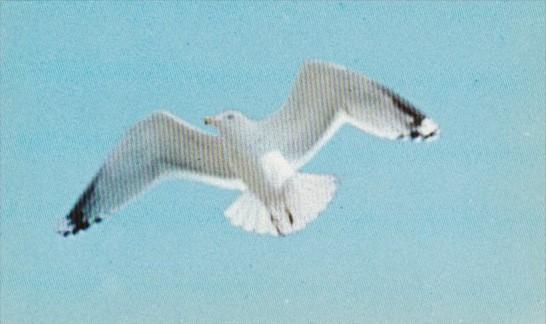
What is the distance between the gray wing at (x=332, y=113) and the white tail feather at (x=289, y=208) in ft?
0.60

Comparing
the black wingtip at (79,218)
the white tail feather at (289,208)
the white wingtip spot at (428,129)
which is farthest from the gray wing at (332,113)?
the black wingtip at (79,218)

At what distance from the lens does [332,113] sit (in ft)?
11.5

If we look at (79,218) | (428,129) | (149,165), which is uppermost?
(428,129)

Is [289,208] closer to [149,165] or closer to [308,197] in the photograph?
[308,197]

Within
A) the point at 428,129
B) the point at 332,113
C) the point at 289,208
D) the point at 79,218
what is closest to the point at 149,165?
the point at 79,218

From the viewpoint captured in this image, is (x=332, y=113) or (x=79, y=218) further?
(x=332, y=113)

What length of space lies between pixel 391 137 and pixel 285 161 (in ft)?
1.12

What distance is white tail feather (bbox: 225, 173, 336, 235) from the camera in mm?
3326

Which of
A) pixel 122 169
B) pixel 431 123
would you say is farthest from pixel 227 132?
pixel 431 123

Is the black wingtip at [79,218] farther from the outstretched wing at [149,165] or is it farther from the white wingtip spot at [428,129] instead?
the white wingtip spot at [428,129]

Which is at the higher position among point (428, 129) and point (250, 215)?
point (428, 129)

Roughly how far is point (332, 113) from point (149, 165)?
1.98ft

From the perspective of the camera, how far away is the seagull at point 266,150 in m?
3.37

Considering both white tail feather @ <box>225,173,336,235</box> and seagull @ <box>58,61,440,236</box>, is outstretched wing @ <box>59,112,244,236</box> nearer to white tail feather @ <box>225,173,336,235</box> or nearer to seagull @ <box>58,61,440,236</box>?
seagull @ <box>58,61,440,236</box>
